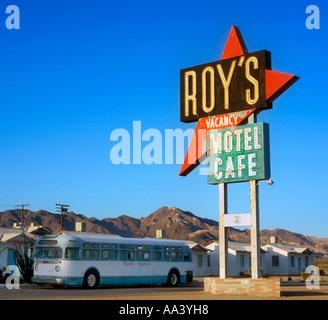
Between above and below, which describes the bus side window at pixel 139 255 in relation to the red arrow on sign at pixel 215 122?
below

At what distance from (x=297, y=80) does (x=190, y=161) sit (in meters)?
6.02

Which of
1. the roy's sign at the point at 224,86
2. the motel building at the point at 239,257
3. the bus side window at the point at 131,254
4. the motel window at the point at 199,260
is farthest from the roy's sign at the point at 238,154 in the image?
the motel window at the point at 199,260

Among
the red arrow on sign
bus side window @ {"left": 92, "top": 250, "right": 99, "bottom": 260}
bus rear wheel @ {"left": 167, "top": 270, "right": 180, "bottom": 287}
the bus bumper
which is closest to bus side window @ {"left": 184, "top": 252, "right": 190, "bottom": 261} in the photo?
bus rear wheel @ {"left": 167, "top": 270, "right": 180, "bottom": 287}

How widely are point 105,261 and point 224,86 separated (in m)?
10.7

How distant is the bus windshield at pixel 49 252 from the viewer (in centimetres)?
2712

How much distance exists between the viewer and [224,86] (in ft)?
82.0

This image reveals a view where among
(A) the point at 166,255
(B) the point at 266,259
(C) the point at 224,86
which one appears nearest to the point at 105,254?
(A) the point at 166,255

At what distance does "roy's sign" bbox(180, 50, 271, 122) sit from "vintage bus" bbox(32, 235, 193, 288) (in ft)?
26.3

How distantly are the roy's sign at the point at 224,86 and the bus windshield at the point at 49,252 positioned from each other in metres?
8.67

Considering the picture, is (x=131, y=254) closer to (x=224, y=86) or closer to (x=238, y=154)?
(x=238, y=154)

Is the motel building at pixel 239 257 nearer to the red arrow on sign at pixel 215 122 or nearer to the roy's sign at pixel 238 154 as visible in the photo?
the red arrow on sign at pixel 215 122
